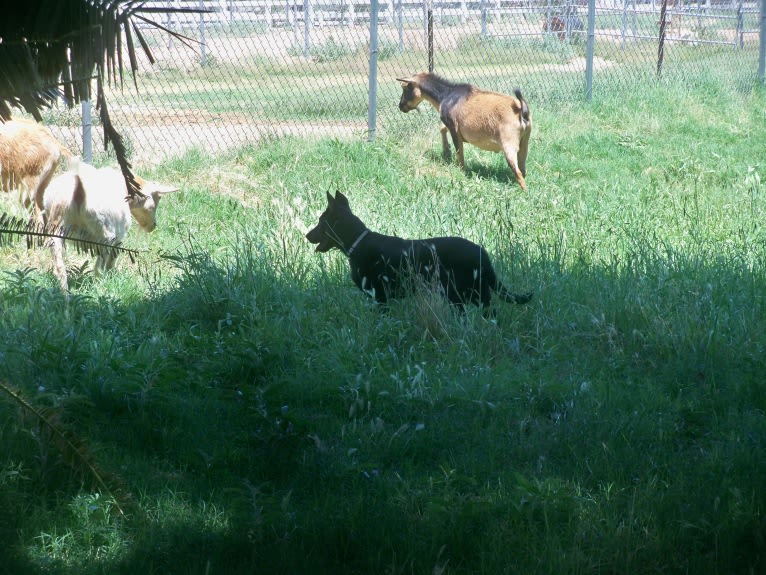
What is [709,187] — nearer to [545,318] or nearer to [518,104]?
[518,104]

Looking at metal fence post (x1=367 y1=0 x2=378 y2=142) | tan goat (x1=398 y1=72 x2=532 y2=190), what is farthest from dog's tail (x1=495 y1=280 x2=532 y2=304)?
metal fence post (x1=367 y1=0 x2=378 y2=142)

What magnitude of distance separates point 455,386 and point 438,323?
2.70 feet

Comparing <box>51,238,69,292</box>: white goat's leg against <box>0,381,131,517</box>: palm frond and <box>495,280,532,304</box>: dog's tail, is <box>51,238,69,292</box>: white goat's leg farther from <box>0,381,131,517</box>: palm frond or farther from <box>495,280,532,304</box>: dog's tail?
<box>0,381,131,517</box>: palm frond

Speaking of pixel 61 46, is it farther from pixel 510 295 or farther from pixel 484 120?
pixel 484 120

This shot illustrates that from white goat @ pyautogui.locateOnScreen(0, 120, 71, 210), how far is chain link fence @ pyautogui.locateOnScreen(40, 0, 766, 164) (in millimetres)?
2315

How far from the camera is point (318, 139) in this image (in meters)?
12.0

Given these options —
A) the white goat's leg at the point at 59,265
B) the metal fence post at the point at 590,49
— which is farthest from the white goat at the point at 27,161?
the metal fence post at the point at 590,49

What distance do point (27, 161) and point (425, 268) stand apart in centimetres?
394

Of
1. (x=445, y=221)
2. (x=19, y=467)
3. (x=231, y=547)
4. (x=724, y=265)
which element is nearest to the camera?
(x=231, y=547)

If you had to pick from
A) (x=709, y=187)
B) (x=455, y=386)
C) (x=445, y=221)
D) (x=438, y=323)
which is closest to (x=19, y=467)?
(x=455, y=386)

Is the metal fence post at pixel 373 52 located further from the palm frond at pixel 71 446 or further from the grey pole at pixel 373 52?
the palm frond at pixel 71 446

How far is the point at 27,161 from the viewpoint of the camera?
7.72 metres

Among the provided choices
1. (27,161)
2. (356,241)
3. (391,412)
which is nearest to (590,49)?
(356,241)

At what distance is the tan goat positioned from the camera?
11.4 m
